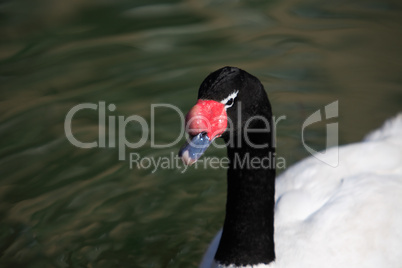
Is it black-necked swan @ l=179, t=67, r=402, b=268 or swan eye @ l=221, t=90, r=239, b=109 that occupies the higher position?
swan eye @ l=221, t=90, r=239, b=109

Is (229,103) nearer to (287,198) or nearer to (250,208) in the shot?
(250,208)

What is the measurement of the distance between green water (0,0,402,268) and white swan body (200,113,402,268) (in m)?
0.92

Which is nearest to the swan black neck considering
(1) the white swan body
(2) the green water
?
(1) the white swan body

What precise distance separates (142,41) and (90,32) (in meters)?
0.58

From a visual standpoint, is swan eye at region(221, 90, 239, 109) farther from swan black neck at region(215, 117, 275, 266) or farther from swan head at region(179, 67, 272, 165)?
swan black neck at region(215, 117, 275, 266)

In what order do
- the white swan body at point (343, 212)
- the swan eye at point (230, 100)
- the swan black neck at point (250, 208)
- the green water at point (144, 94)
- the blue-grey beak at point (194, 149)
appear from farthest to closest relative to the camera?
the green water at point (144, 94)
the white swan body at point (343, 212)
the swan black neck at point (250, 208)
the swan eye at point (230, 100)
the blue-grey beak at point (194, 149)

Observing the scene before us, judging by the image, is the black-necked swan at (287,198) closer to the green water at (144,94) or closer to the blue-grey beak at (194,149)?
the blue-grey beak at (194,149)

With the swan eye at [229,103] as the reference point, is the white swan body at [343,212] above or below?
below

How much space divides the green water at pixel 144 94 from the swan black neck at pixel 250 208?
0.90 m

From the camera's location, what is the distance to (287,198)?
14.2ft

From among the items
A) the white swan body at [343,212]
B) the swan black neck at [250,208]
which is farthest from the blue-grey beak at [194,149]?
the white swan body at [343,212]

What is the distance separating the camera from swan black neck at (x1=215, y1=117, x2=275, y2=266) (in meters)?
3.70

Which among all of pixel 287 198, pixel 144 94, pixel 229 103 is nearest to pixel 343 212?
pixel 287 198

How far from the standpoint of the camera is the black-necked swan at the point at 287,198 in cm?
337
